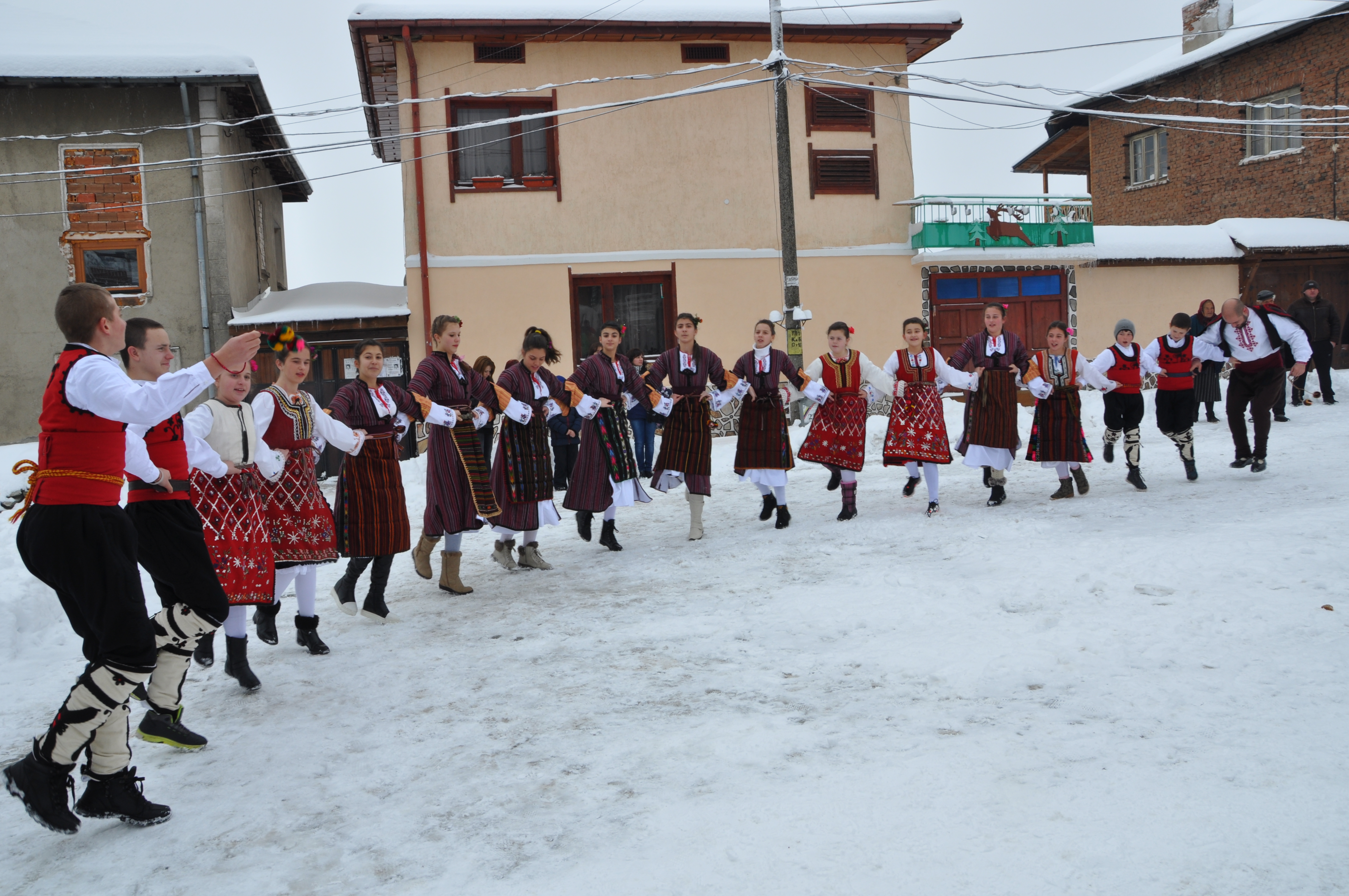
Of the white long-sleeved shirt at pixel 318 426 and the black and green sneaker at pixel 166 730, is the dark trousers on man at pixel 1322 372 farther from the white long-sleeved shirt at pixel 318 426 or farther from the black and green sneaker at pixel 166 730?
the black and green sneaker at pixel 166 730

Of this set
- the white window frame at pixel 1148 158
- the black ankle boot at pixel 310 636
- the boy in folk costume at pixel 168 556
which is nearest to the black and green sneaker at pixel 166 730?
the boy in folk costume at pixel 168 556

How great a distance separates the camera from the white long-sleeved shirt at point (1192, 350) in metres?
8.48

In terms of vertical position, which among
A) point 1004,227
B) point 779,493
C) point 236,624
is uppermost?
point 1004,227

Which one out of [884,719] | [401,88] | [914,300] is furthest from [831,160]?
[884,719]

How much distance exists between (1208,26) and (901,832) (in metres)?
24.0

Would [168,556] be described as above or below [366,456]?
below

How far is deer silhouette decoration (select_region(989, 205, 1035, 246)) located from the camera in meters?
16.5

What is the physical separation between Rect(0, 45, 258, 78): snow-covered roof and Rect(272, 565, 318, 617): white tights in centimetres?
1184

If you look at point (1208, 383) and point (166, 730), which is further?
point (1208, 383)

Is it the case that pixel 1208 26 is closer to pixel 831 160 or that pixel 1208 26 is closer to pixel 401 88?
pixel 831 160

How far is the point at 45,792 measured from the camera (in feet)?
9.82

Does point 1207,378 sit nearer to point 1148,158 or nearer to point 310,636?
point 310,636

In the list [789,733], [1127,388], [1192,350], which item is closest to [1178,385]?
[1192,350]

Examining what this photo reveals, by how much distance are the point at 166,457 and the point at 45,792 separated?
4.09 ft
